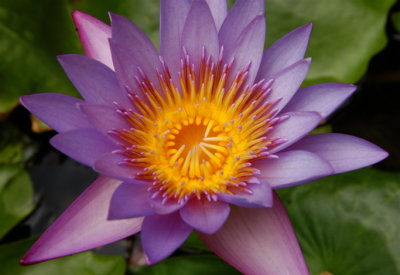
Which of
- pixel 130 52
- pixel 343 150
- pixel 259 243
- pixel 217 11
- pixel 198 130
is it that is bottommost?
pixel 259 243

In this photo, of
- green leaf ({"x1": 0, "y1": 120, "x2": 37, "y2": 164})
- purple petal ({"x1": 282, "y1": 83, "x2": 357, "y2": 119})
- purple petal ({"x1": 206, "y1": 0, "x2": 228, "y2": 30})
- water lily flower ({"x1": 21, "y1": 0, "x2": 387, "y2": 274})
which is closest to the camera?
water lily flower ({"x1": 21, "y1": 0, "x2": 387, "y2": 274})

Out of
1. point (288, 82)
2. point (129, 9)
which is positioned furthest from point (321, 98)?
point (129, 9)

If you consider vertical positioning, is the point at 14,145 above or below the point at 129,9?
below

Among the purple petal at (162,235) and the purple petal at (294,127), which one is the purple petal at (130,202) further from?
the purple petal at (294,127)

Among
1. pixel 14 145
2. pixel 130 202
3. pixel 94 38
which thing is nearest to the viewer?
pixel 130 202

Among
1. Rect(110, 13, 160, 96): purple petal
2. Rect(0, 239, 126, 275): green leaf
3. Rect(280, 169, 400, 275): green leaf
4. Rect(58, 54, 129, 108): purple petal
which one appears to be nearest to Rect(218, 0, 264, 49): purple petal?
Rect(110, 13, 160, 96): purple petal

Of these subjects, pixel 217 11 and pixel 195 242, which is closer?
pixel 217 11

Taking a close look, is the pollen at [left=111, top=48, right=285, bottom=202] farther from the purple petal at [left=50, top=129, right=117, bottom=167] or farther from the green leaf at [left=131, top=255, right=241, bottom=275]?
the green leaf at [left=131, top=255, right=241, bottom=275]

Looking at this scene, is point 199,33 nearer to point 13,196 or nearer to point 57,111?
point 57,111
